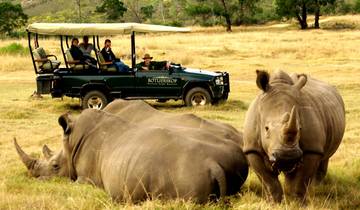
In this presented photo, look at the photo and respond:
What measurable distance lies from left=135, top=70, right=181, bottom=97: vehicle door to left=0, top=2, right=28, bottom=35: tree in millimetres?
43470

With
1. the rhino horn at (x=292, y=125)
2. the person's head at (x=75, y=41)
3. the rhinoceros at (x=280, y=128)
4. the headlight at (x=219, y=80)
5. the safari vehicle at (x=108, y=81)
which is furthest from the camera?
the headlight at (x=219, y=80)

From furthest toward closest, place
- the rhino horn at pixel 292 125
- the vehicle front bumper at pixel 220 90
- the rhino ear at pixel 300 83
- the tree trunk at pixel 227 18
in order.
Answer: the tree trunk at pixel 227 18, the vehicle front bumper at pixel 220 90, the rhino ear at pixel 300 83, the rhino horn at pixel 292 125

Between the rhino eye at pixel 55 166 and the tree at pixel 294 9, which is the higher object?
the tree at pixel 294 9

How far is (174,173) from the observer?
22.3ft

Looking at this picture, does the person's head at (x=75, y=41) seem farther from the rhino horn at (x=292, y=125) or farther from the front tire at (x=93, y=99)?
the rhino horn at (x=292, y=125)

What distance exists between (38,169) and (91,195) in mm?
1945

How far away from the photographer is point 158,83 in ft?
59.3

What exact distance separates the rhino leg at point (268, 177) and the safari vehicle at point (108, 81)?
11.3 m

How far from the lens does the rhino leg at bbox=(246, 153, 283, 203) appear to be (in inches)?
269

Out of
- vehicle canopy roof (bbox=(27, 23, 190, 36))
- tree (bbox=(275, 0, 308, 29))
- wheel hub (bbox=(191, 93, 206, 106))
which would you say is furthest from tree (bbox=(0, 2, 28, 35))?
wheel hub (bbox=(191, 93, 206, 106))

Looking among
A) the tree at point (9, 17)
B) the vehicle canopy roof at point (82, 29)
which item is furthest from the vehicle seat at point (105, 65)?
the tree at point (9, 17)

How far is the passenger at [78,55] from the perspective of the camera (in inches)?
696

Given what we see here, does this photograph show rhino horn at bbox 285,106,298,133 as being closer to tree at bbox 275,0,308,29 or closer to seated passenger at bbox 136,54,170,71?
seated passenger at bbox 136,54,170,71

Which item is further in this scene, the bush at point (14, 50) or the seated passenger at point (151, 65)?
the bush at point (14, 50)
